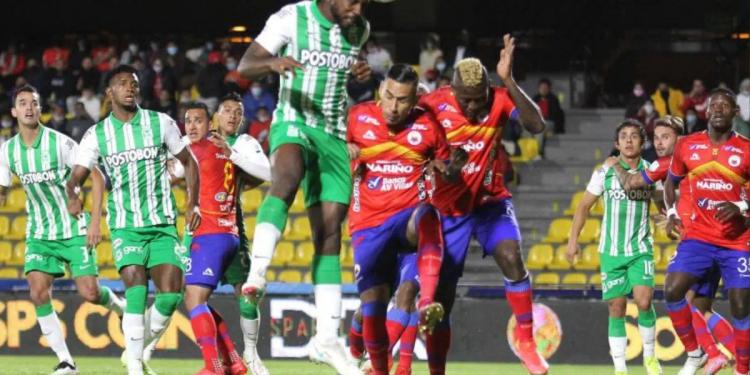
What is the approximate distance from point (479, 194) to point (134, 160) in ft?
8.87

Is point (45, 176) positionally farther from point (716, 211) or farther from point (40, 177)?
point (716, 211)

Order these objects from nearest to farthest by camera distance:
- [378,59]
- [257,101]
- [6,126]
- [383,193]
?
[383,193], [257,101], [378,59], [6,126]

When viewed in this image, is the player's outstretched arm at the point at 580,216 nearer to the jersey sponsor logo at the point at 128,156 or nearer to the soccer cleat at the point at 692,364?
the soccer cleat at the point at 692,364

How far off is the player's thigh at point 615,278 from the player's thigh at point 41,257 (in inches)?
193

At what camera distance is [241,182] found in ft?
38.4

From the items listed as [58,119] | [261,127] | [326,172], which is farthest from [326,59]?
[58,119]

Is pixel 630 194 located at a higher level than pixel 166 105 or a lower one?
lower

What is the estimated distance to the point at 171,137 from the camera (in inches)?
418

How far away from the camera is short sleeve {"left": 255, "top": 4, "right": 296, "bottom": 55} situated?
817 cm

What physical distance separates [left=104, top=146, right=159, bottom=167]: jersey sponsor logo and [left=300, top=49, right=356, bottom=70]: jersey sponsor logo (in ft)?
8.82

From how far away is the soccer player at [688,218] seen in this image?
38.7ft

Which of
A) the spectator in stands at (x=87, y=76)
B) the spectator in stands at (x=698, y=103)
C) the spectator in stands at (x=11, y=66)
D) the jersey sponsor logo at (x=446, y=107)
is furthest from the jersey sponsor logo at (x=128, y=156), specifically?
the spectator in stands at (x=11, y=66)

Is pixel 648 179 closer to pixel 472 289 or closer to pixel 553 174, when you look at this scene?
pixel 472 289

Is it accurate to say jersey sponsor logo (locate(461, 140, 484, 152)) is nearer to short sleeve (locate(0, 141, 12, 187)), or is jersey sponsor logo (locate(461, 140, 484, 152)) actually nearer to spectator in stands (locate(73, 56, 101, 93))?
short sleeve (locate(0, 141, 12, 187))
